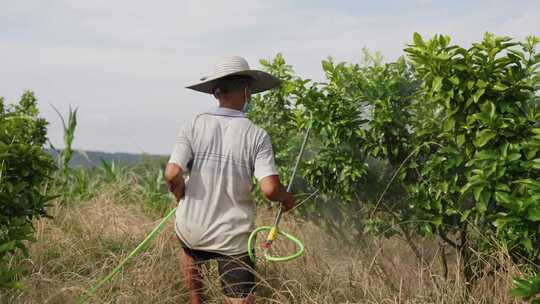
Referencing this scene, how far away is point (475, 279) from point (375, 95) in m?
1.43

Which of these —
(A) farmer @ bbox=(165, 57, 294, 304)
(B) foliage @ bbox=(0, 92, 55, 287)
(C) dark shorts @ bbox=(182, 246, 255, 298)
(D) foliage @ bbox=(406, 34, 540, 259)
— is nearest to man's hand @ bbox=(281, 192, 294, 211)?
(A) farmer @ bbox=(165, 57, 294, 304)

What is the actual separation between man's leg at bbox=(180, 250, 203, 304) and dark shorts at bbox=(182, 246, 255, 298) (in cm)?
4

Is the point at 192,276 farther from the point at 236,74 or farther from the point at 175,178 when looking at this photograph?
the point at 236,74

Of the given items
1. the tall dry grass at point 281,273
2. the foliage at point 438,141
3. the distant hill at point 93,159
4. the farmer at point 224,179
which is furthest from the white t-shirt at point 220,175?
the distant hill at point 93,159

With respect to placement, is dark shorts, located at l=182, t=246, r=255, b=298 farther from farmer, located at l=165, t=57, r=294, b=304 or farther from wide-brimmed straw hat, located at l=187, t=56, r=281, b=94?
wide-brimmed straw hat, located at l=187, t=56, r=281, b=94

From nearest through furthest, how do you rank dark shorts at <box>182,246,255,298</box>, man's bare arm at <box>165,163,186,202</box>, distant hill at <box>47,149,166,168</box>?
1. man's bare arm at <box>165,163,186,202</box>
2. dark shorts at <box>182,246,255,298</box>
3. distant hill at <box>47,149,166,168</box>

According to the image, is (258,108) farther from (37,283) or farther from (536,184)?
(536,184)

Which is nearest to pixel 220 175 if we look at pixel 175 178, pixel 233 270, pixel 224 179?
pixel 224 179

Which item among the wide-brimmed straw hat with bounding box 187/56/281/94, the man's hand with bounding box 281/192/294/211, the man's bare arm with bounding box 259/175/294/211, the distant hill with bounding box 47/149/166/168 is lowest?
the distant hill with bounding box 47/149/166/168

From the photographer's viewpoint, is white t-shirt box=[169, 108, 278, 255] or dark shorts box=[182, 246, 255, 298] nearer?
white t-shirt box=[169, 108, 278, 255]

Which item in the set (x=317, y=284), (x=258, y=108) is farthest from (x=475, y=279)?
(x=258, y=108)

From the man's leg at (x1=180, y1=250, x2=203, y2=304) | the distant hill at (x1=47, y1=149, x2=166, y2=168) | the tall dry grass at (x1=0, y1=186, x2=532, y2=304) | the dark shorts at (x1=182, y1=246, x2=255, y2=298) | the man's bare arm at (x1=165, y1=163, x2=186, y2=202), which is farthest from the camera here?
the distant hill at (x1=47, y1=149, x2=166, y2=168)

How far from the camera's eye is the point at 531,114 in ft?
15.5

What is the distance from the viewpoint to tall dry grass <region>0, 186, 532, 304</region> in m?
4.78
